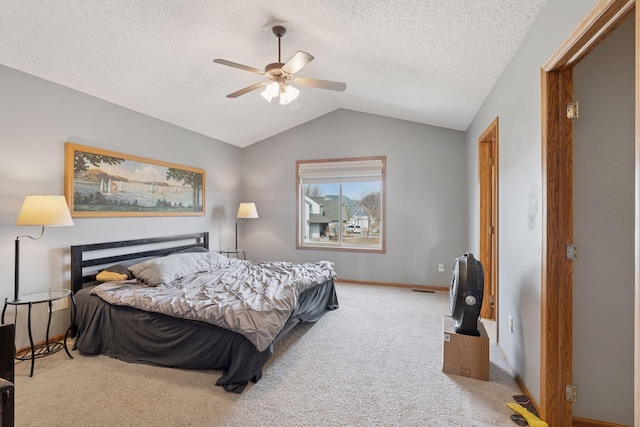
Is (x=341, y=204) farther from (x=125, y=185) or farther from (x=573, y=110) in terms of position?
(x=573, y=110)

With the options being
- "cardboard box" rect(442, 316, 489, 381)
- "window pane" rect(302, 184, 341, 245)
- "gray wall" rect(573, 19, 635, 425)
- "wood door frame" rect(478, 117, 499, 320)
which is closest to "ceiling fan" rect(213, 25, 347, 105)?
"gray wall" rect(573, 19, 635, 425)

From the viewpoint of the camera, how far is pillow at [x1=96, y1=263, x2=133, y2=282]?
3.10 meters

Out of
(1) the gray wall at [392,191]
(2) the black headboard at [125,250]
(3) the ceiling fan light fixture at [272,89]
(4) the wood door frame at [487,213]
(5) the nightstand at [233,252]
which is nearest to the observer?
(3) the ceiling fan light fixture at [272,89]

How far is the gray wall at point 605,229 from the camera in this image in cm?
168

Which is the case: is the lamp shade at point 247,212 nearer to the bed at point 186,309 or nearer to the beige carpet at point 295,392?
the bed at point 186,309

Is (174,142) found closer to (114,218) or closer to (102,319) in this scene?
(114,218)

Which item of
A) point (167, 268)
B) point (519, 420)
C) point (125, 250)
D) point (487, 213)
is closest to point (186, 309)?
point (167, 268)

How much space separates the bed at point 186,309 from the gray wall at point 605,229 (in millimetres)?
2018

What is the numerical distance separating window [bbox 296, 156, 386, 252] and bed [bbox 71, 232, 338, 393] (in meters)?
1.88

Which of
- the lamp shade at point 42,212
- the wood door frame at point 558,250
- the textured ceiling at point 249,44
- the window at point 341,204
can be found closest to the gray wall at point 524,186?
the wood door frame at point 558,250

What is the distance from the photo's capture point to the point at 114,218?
11.5 ft

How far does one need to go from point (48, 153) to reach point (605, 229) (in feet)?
14.6

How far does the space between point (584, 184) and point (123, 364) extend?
359cm

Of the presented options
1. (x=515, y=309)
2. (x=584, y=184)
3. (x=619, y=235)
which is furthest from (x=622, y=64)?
(x=515, y=309)
